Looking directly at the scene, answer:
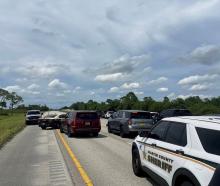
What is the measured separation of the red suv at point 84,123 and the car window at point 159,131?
1627 centimetres

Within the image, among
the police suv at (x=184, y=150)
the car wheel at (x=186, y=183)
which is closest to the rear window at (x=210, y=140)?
the police suv at (x=184, y=150)

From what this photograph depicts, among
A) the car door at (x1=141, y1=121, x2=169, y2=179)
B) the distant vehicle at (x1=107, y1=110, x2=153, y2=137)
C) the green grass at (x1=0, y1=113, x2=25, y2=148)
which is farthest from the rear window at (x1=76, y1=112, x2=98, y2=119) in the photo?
the car door at (x1=141, y1=121, x2=169, y2=179)

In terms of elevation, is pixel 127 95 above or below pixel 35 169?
above

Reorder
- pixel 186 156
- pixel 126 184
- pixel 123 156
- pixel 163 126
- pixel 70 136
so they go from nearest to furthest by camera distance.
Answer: pixel 186 156 < pixel 163 126 < pixel 126 184 < pixel 123 156 < pixel 70 136

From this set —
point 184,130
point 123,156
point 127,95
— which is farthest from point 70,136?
point 127,95

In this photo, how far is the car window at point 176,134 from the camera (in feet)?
23.3

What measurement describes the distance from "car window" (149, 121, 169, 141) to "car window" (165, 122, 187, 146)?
267mm

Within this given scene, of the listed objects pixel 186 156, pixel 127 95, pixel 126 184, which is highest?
pixel 127 95

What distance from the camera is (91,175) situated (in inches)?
420

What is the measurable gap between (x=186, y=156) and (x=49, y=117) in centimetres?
3021

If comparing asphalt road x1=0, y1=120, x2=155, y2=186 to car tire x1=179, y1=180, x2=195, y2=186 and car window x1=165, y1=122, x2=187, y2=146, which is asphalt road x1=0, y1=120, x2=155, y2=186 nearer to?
car window x1=165, y1=122, x2=187, y2=146

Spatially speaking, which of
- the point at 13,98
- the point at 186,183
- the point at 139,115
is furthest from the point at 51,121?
the point at 13,98

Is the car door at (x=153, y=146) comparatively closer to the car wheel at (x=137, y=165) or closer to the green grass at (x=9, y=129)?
the car wheel at (x=137, y=165)

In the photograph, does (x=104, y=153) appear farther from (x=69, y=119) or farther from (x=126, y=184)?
(x=69, y=119)
